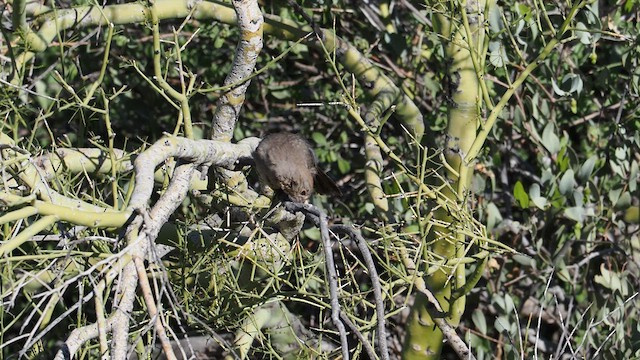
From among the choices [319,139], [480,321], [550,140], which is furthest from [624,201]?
[319,139]

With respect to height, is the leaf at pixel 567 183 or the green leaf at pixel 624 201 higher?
the leaf at pixel 567 183

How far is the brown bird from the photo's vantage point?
3.58m

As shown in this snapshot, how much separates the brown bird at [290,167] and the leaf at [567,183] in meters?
1.11

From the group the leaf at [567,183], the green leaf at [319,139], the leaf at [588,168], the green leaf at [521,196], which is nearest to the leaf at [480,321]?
the green leaf at [521,196]

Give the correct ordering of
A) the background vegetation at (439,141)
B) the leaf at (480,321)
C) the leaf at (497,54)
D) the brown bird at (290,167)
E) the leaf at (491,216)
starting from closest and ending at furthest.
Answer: the brown bird at (290,167)
the leaf at (497,54)
the background vegetation at (439,141)
the leaf at (491,216)
the leaf at (480,321)

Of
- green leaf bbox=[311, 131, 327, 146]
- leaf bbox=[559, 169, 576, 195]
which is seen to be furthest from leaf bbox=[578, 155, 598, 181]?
green leaf bbox=[311, 131, 327, 146]

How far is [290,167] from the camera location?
→ 3779 millimetres

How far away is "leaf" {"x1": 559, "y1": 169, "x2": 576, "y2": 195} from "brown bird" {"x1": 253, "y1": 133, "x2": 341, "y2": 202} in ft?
3.65

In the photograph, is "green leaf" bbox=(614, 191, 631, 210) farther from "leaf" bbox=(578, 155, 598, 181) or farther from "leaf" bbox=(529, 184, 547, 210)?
"leaf" bbox=(529, 184, 547, 210)

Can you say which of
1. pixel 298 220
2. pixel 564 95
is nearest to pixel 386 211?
pixel 298 220

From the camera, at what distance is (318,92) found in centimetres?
531

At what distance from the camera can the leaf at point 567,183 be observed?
169 inches

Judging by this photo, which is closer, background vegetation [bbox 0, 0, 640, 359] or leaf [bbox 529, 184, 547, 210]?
background vegetation [bbox 0, 0, 640, 359]

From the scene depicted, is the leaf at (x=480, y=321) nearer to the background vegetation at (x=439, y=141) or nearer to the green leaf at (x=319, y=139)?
the background vegetation at (x=439, y=141)
